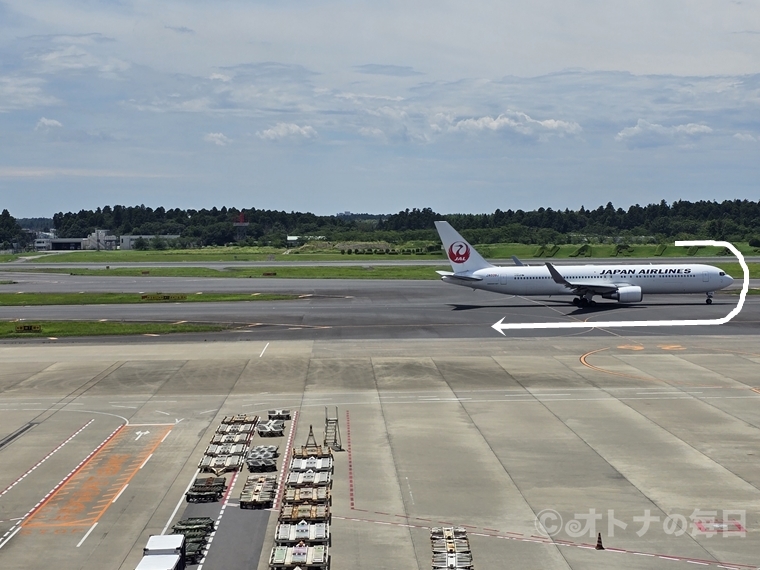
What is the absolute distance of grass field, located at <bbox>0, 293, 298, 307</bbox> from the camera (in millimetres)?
92938

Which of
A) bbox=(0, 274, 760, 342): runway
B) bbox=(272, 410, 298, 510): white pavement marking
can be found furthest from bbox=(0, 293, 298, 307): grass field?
bbox=(272, 410, 298, 510): white pavement marking

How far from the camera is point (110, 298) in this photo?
96438 millimetres

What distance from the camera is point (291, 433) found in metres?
35.5

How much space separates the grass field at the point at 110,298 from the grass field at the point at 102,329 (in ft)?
62.4

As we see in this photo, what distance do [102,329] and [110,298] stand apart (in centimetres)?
2819

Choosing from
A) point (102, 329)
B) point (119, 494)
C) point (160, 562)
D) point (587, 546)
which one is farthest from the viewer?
point (102, 329)

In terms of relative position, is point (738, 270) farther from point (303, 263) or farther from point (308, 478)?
point (308, 478)

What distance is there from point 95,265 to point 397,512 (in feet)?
508

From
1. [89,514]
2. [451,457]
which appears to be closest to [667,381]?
[451,457]

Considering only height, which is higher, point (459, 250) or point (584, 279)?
point (459, 250)

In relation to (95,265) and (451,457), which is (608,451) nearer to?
(451,457)

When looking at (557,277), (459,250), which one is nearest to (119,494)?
(459,250)

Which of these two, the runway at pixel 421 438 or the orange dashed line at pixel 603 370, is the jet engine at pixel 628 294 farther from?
the orange dashed line at pixel 603 370

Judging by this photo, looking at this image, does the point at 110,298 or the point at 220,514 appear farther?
the point at 110,298
